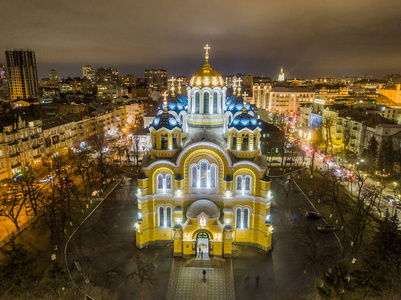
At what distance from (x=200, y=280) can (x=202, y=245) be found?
4.52 metres

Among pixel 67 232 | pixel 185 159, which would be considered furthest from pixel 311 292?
pixel 67 232

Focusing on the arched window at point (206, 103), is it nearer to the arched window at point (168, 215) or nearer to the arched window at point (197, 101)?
the arched window at point (197, 101)

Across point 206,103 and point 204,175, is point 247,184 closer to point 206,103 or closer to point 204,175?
point 204,175

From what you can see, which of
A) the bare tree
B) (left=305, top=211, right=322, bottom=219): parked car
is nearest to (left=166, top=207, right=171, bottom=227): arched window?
the bare tree

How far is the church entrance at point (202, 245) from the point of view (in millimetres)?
30561

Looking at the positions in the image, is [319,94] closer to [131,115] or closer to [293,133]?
[293,133]

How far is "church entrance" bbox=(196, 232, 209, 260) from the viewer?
100 ft

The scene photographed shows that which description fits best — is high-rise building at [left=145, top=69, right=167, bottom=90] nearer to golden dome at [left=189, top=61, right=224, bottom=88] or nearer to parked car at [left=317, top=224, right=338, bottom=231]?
golden dome at [left=189, top=61, right=224, bottom=88]

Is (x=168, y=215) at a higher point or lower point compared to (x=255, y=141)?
lower

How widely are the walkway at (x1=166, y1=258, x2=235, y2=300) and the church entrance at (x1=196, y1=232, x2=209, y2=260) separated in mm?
770

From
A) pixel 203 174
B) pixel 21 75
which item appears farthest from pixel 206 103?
pixel 21 75

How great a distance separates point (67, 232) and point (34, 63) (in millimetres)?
127893

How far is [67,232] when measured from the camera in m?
34.7

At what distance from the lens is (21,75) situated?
421 feet
